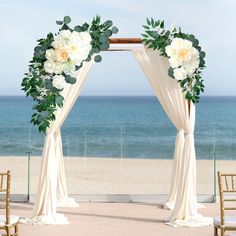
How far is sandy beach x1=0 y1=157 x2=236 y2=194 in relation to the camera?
10.1m

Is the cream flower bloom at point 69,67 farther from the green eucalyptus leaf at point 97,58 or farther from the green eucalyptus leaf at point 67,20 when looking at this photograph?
the green eucalyptus leaf at point 67,20

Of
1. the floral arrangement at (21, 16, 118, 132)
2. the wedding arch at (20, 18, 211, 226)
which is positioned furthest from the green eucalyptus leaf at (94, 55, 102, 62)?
the wedding arch at (20, 18, 211, 226)

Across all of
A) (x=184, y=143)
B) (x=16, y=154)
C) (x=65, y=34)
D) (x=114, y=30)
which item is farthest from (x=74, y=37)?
(x=16, y=154)

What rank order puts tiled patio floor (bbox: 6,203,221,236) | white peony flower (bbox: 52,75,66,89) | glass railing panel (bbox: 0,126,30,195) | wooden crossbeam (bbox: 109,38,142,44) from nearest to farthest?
tiled patio floor (bbox: 6,203,221,236)
white peony flower (bbox: 52,75,66,89)
wooden crossbeam (bbox: 109,38,142,44)
glass railing panel (bbox: 0,126,30,195)

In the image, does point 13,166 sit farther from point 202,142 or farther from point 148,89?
point 148,89

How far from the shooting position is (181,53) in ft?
25.2

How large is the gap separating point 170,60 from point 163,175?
4.68m

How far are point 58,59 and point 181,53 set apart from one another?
1260mm

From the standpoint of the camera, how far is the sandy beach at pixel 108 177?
10.1m

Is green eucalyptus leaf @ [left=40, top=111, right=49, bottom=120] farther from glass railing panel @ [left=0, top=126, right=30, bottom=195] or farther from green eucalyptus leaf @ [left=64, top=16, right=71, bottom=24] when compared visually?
glass railing panel @ [left=0, top=126, right=30, bottom=195]

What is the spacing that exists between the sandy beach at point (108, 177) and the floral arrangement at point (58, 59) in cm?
206

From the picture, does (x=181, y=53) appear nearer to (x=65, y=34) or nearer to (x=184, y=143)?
(x=184, y=143)

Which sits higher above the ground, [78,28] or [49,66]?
[78,28]

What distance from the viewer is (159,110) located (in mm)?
45094
